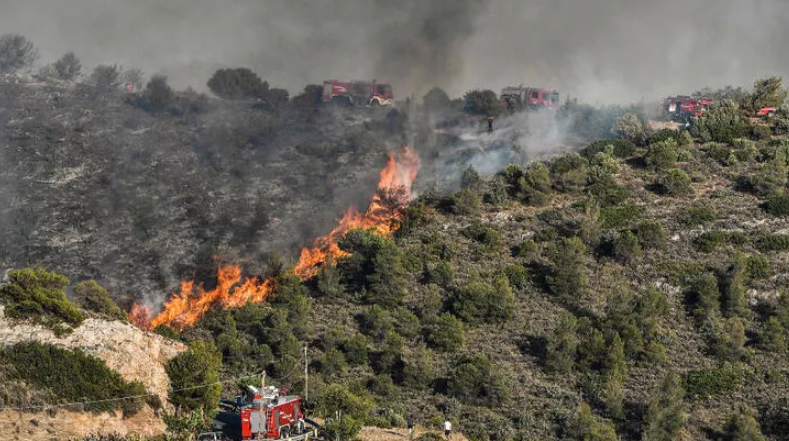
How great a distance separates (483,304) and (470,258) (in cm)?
788

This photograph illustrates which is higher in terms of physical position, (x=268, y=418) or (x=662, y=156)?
(x=662, y=156)

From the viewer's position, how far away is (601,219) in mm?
69375

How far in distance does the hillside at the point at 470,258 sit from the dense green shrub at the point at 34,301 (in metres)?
1.16

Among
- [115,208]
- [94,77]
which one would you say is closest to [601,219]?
[115,208]

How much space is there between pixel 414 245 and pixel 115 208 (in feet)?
90.8

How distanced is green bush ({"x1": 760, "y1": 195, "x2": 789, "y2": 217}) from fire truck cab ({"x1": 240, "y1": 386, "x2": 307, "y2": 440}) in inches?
1682

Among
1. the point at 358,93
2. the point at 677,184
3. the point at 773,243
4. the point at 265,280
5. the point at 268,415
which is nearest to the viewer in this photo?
the point at 268,415

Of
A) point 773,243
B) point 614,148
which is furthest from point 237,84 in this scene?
point 773,243

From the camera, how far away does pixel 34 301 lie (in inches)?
1877

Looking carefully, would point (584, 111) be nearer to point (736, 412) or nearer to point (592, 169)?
point (592, 169)

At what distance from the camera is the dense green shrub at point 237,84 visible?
394ft

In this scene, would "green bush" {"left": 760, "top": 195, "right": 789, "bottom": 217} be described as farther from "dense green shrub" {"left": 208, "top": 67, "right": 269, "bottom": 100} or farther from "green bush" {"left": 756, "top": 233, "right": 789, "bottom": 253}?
"dense green shrub" {"left": 208, "top": 67, "right": 269, "bottom": 100}

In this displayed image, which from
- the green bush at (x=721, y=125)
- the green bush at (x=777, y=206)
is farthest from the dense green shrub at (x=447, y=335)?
the green bush at (x=721, y=125)

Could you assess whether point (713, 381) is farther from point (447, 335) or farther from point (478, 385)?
point (447, 335)
